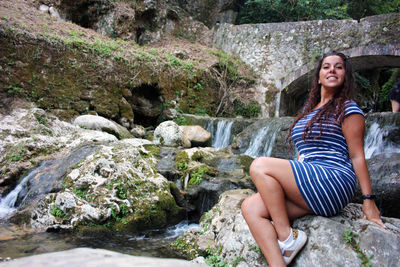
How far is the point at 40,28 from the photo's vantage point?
7750 mm

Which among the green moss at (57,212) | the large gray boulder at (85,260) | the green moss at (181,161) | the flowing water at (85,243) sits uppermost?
the large gray boulder at (85,260)

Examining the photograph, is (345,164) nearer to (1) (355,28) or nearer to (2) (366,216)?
(2) (366,216)

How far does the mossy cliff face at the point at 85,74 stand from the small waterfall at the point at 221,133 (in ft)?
5.97

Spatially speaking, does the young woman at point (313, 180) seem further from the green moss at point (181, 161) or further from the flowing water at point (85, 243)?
the green moss at point (181, 161)

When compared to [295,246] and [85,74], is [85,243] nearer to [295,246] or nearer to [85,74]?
[295,246]

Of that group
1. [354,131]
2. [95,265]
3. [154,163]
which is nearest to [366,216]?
[354,131]

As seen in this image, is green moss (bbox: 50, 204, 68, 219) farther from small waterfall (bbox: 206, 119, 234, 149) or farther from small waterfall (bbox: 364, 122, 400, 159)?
small waterfall (bbox: 364, 122, 400, 159)

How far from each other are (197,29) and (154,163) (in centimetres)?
1112

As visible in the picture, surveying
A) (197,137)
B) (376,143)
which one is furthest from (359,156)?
(197,137)

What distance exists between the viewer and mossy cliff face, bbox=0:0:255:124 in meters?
6.77

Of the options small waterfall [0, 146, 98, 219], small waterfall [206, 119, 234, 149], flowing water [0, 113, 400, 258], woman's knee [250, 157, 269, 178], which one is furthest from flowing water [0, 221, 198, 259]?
small waterfall [206, 119, 234, 149]

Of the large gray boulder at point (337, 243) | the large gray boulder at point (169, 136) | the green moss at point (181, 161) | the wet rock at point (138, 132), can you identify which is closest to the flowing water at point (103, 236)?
the green moss at point (181, 161)

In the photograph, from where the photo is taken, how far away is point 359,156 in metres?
1.69

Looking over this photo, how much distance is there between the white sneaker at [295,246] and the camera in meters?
1.64
